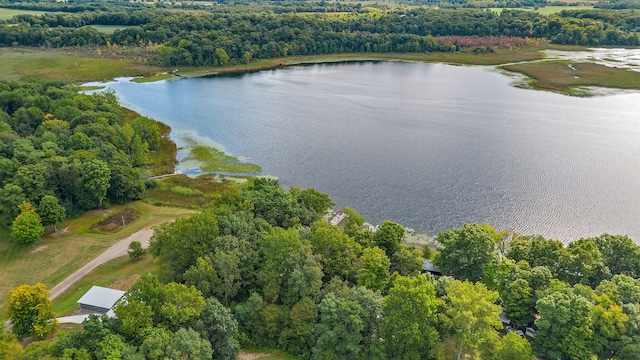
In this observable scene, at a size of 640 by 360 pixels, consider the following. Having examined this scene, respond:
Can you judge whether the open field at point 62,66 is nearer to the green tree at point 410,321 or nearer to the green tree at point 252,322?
the green tree at point 252,322

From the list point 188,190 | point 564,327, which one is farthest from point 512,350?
point 188,190

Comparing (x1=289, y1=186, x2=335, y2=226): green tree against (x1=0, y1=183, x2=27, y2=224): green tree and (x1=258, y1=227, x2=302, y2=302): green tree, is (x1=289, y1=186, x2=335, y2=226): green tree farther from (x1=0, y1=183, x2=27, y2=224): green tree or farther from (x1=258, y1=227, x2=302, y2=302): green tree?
(x1=0, y1=183, x2=27, y2=224): green tree

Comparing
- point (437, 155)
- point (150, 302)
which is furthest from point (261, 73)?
point (150, 302)

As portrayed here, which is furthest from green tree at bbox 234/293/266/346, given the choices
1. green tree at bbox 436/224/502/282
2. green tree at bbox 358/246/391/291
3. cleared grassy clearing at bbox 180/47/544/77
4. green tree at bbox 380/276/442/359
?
cleared grassy clearing at bbox 180/47/544/77

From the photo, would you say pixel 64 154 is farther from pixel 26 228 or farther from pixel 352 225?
pixel 352 225

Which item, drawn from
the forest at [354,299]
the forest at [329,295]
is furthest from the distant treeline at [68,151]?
the forest at [354,299]

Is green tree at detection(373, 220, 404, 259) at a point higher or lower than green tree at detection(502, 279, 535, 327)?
higher
